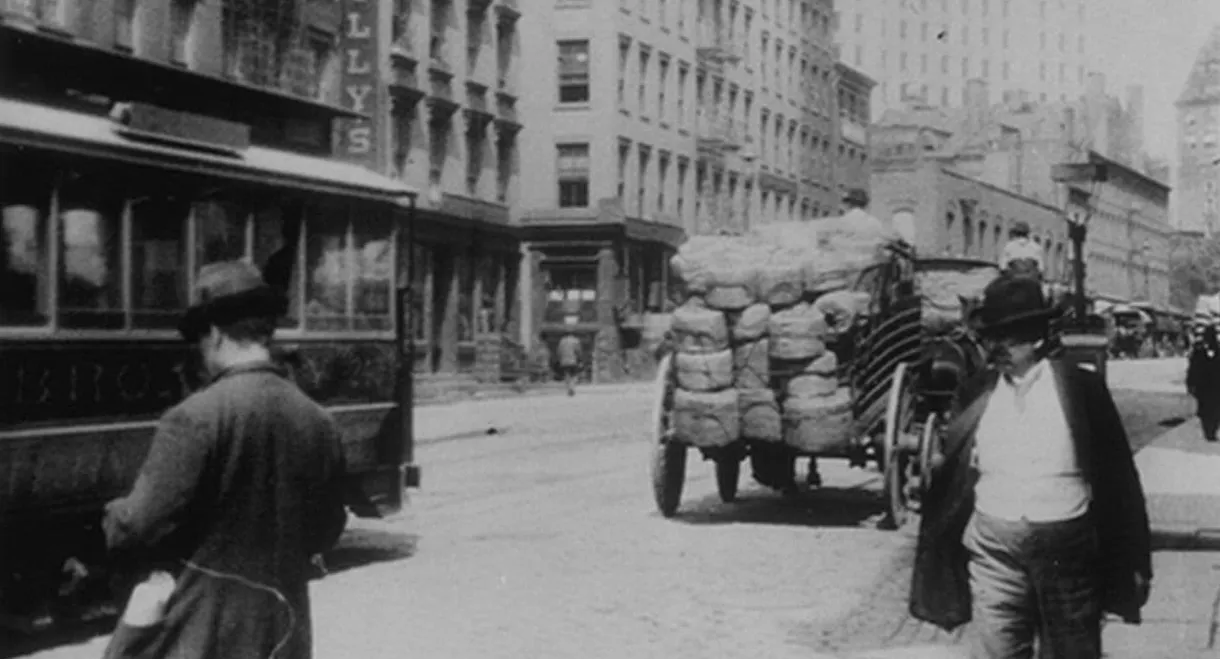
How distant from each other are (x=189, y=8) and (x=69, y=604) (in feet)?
76.0

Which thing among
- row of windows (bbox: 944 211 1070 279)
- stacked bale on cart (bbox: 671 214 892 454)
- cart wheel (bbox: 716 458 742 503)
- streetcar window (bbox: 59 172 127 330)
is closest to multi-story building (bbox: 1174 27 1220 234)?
stacked bale on cart (bbox: 671 214 892 454)

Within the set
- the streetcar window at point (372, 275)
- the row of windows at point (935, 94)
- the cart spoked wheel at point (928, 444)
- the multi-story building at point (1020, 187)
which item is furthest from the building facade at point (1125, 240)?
the streetcar window at point (372, 275)

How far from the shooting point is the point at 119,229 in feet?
30.1

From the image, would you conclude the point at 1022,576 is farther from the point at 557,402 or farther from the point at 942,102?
the point at 942,102

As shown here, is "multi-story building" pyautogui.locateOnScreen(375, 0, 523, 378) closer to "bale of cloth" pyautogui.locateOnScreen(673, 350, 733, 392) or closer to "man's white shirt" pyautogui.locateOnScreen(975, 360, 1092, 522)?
"bale of cloth" pyautogui.locateOnScreen(673, 350, 733, 392)

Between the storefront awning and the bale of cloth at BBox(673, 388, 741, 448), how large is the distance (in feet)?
8.62

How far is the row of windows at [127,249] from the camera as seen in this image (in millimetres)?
8469

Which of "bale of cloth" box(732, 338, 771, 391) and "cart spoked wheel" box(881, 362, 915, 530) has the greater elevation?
"bale of cloth" box(732, 338, 771, 391)

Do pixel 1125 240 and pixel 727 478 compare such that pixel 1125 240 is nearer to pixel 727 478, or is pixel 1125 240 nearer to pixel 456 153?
pixel 456 153

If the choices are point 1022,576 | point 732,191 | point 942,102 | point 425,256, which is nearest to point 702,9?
point 732,191

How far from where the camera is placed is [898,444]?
40.4 ft

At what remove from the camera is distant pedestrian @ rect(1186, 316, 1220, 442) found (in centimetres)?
2041

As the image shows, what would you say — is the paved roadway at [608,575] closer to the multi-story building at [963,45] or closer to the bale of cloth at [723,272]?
the bale of cloth at [723,272]

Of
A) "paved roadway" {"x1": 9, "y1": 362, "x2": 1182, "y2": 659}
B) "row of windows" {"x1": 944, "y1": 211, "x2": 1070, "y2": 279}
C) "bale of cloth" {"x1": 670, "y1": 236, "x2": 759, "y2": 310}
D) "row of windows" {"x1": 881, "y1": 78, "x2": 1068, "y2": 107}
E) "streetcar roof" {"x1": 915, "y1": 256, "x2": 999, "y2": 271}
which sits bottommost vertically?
"paved roadway" {"x1": 9, "y1": 362, "x2": 1182, "y2": 659}
